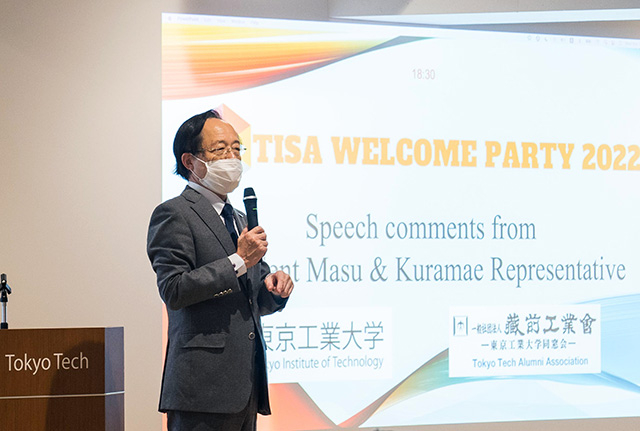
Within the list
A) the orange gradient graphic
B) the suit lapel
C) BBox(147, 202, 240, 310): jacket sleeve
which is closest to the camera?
BBox(147, 202, 240, 310): jacket sleeve

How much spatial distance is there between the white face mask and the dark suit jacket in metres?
0.06

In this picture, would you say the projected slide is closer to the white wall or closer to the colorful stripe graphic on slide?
the colorful stripe graphic on slide

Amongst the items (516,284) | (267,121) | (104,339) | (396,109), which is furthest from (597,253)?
(104,339)

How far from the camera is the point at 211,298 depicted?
2311 mm

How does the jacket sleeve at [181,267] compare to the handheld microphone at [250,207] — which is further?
the handheld microphone at [250,207]

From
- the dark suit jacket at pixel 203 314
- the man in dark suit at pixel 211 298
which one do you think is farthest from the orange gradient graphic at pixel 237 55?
the dark suit jacket at pixel 203 314

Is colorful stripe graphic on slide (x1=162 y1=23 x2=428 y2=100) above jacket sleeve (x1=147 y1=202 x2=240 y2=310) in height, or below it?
above

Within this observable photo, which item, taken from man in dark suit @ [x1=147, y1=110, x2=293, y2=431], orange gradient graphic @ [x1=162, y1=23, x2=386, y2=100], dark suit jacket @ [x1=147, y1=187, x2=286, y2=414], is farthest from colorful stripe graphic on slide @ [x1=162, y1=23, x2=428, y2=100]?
dark suit jacket @ [x1=147, y1=187, x2=286, y2=414]

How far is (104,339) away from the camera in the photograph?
253cm

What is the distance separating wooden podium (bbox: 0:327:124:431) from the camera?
97.0 inches

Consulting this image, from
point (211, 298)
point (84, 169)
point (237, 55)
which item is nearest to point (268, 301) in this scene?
point (211, 298)

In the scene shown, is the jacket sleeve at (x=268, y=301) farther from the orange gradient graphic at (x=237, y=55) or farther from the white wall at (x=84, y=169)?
the orange gradient graphic at (x=237, y=55)

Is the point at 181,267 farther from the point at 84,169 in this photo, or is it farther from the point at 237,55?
the point at 237,55

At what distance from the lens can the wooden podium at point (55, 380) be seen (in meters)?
2.46
